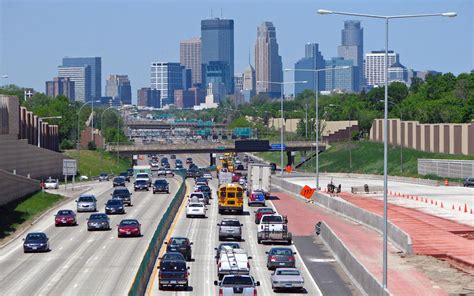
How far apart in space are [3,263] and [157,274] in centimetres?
1055

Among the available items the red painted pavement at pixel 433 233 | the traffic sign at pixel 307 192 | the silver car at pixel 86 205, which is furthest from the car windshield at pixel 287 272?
the traffic sign at pixel 307 192

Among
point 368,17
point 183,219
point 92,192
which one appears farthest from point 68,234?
point 92,192

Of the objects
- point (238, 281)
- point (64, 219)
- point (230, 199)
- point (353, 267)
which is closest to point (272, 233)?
point (353, 267)

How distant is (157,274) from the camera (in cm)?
5359

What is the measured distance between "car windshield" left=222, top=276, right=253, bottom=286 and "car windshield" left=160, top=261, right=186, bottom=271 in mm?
4626

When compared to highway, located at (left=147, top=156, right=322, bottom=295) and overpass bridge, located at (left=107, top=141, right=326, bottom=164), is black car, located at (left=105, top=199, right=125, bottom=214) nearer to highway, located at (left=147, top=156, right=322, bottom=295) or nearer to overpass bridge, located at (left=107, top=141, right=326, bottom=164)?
highway, located at (left=147, top=156, right=322, bottom=295)

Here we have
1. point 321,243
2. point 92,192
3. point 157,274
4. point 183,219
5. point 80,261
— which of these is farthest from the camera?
point 92,192

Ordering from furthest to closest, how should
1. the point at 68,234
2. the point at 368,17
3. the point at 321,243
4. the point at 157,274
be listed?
the point at 68,234 < the point at 321,243 < the point at 157,274 < the point at 368,17

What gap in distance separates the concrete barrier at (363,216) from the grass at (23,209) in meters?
21.9

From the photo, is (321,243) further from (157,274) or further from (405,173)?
(405,173)

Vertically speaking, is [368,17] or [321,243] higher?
[368,17]

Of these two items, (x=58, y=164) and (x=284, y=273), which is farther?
(x=58, y=164)

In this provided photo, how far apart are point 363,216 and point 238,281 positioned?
3498 centimetres

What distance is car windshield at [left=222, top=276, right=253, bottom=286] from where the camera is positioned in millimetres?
45156
